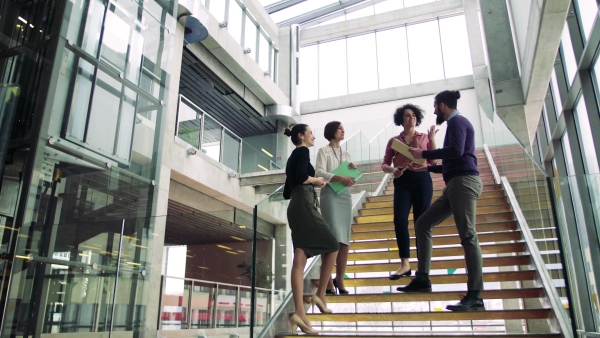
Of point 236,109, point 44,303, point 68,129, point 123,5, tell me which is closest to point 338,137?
point 68,129

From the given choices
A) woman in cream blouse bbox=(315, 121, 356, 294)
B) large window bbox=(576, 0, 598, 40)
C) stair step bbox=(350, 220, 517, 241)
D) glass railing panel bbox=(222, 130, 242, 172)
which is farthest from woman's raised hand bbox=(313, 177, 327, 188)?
glass railing panel bbox=(222, 130, 242, 172)

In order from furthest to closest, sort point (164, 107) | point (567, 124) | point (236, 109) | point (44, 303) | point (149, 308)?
point (236, 109) → point (567, 124) → point (164, 107) → point (149, 308) → point (44, 303)

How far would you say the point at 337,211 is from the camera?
3.75m

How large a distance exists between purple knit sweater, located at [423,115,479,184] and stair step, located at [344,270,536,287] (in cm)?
117

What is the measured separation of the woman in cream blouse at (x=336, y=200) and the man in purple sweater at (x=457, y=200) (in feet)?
1.85

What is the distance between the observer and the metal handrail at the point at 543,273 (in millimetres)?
2882

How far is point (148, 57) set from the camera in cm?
561

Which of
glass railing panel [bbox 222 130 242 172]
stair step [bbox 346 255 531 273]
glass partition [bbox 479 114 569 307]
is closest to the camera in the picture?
glass partition [bbox 479 114 569 307]

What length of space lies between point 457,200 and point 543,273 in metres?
1.07

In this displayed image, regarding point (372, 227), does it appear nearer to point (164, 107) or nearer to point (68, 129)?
point (164, 107)

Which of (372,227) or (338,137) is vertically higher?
(338,137)

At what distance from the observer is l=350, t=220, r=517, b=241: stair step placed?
5082 millimetres

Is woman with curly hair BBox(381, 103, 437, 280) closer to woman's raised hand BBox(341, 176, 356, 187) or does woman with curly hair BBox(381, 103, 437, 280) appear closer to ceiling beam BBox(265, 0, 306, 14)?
woman's raised hand BBox(341, 176, 356, 187)

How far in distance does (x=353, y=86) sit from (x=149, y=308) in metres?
15.7
